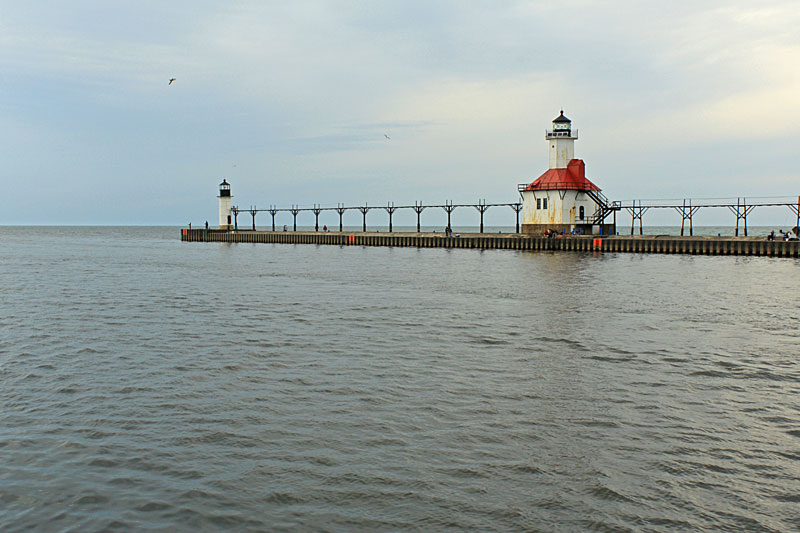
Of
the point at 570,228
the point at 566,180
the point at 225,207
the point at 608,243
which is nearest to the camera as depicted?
the point at 608,243

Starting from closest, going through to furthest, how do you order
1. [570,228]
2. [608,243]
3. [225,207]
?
[608,243] < [570,228] < [225,207]

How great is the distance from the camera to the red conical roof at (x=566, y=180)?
191 ft

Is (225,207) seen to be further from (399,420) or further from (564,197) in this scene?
(399,420)

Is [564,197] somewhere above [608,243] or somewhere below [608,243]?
above

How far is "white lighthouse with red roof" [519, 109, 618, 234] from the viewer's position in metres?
58.9

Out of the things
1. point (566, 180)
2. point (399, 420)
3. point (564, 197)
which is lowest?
point (399, 420)

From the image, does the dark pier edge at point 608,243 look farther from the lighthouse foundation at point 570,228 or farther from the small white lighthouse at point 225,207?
the small white lighthouse at point 225,207

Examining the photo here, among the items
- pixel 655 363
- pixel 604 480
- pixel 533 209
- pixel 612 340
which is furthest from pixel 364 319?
pixel 533 209

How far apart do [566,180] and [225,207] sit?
186 ft

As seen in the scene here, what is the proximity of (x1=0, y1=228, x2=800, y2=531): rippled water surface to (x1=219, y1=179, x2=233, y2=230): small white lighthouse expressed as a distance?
241ft

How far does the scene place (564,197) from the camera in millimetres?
58719

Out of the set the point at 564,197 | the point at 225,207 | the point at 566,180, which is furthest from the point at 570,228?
the point at 225,207

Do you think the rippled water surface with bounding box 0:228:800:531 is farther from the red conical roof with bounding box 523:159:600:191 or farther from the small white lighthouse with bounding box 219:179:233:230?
the small white lighthouse with bounding box 219:179:233:230

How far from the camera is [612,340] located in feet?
54.4
